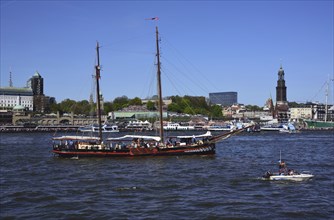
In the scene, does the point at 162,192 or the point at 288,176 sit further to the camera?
the point at 288,176

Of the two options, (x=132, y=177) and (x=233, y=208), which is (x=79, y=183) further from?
(x=233, y=208)

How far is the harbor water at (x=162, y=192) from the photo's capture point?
3027 cm

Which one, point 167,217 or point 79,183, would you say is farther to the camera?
point 79,183

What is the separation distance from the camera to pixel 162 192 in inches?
1451

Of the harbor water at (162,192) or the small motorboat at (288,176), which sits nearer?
the harbor water at (162,192)

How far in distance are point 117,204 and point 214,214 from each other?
7126mm

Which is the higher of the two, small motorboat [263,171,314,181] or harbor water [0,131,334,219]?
small motorboat [263,171,314,181]

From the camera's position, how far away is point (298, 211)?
30234 mm

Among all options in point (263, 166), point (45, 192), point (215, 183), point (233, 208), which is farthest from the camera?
point (263, 166)

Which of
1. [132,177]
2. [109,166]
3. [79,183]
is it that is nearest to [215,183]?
[132,177]

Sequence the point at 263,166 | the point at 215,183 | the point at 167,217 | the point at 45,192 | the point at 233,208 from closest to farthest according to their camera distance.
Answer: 1. the point at 167,217
2. the point at 233,208
3. the point at 45,192
4. the point at 215,183
5. the point at 263,166

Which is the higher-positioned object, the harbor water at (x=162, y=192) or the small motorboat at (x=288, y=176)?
the small motorboat at (x=288, y=176)

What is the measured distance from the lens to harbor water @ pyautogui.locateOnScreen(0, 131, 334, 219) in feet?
99.3

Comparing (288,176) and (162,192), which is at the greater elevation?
(288,176)
